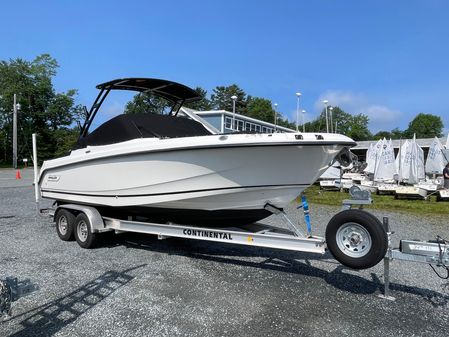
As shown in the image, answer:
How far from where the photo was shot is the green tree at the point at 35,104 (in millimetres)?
49156

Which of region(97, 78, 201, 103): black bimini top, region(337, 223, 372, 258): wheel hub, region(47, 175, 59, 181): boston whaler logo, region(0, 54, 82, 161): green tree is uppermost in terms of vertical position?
region(0, 54, 82, 161): green tree

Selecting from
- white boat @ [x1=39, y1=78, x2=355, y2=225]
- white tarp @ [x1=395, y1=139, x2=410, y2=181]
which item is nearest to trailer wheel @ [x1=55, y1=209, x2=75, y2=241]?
white boat @ [x1=39, y1=78, x2=355, y2=225]

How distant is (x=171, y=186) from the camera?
15.5ft

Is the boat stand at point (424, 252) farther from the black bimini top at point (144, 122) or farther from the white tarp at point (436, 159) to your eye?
the white tarp at point (436, 159)

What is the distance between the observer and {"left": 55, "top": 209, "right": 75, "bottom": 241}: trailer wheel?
602 cm

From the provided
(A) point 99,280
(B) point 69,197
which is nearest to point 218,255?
(A) point 99,280

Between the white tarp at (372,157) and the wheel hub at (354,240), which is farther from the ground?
the white tarp at (372,157)

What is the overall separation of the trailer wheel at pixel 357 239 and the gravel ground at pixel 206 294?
1.60 feet

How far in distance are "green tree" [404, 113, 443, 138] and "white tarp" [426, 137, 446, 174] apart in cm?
8291

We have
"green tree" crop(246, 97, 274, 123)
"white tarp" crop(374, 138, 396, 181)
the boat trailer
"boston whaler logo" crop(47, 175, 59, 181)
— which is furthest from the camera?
"green tree" crop(246, 97, 274, 123)

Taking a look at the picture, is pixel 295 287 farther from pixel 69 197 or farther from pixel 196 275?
pixel 69 197

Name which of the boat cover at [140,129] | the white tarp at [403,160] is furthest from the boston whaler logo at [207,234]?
the white tarp at [403,160]

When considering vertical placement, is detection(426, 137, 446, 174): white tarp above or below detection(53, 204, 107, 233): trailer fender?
above

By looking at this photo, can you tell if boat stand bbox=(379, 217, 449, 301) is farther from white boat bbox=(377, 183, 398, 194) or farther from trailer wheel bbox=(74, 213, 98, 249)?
white boat bbox=(377, 183, 398, 194)
